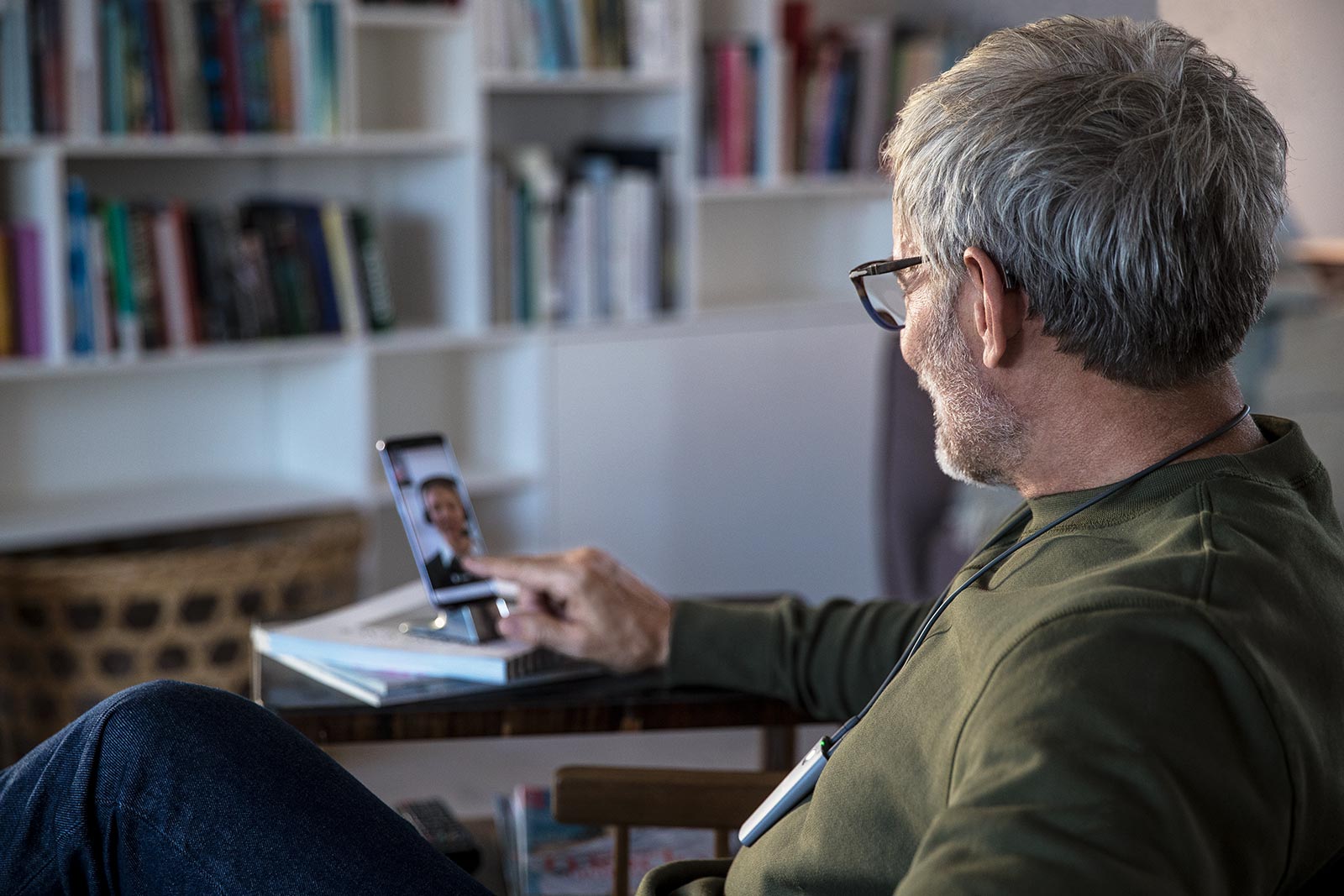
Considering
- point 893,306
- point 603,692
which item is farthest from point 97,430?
point 893,306

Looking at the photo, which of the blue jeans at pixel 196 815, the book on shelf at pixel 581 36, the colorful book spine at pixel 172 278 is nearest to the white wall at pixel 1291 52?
the blue jeans at pixel 196 815

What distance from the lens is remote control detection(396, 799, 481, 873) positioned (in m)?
1.56

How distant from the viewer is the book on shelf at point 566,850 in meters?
1.48

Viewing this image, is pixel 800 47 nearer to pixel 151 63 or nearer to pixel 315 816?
pixel 151 63

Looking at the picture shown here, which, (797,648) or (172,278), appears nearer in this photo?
(797,648)

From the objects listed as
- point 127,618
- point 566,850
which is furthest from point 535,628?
point 127,618

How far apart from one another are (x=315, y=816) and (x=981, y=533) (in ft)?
5.37

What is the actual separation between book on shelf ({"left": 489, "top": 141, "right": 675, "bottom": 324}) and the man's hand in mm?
1529

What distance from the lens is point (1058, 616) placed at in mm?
802

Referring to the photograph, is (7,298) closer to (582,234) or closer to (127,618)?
(127,618)

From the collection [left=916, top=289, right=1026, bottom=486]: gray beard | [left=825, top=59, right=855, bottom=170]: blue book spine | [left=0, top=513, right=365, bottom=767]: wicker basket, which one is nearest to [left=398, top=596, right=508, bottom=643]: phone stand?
[left=916, top=289, right=1026, bottom=486]: gray beard

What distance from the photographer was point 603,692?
4.52 feet

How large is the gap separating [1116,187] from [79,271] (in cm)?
201

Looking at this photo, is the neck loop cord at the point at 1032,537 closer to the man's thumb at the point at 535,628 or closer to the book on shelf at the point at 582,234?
the man's thumb at the point at 535,628
